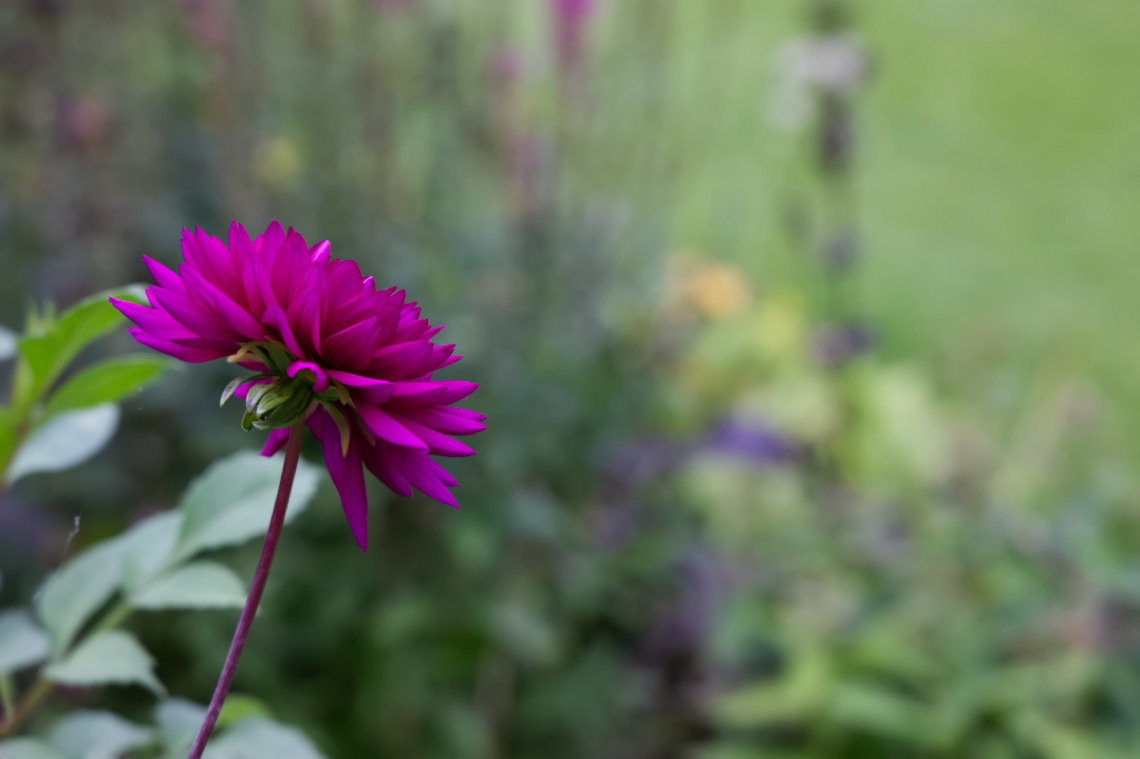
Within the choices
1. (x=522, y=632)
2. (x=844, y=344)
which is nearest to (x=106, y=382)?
(x=522, y=632)

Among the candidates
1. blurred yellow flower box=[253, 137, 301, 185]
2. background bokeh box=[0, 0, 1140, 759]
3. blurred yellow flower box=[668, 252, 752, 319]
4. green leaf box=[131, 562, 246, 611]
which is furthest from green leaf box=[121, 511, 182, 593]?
blurred yellow flower box=[668, 252, 752, 319]

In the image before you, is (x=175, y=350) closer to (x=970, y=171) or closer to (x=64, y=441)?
(x=64, y=441)

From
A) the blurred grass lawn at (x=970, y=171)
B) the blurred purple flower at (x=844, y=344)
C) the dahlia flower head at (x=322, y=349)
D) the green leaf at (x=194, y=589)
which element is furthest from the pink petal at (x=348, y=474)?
the blurred grass lawn at (x=970, y=171)

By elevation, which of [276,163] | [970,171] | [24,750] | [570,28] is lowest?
[24,750]

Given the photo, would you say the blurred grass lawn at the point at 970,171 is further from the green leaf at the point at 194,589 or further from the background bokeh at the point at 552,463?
the green leaf at the point at 194,589

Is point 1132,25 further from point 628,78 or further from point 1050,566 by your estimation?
point 1050,566

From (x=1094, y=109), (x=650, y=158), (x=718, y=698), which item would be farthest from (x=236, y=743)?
(x=1094, y=109)
